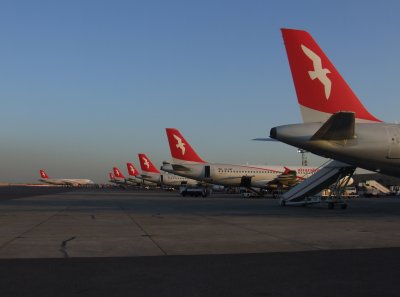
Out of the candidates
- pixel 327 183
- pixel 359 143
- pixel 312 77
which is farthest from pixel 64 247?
pixel 327 183

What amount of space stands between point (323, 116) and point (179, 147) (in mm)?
40900

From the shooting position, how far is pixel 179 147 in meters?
59.7

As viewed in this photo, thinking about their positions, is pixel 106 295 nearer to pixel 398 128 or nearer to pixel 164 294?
pixel 164 294

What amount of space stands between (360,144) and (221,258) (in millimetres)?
11928

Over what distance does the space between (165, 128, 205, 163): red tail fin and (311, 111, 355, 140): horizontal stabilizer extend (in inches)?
1627

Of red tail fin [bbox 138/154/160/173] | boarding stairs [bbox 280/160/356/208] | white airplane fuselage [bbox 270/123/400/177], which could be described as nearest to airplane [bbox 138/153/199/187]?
red tail fin [bbox 138/154/160/173]

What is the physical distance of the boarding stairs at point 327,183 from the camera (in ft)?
90.6

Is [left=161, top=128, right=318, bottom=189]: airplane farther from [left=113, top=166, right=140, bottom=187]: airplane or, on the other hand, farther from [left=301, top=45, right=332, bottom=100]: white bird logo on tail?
[left=113, top=166, right=140, bottom=187]: airplane

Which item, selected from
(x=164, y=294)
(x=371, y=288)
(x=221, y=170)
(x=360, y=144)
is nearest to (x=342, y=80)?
(x=360, y=144)

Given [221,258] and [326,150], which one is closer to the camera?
[221,258]

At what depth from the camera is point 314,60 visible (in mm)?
19609

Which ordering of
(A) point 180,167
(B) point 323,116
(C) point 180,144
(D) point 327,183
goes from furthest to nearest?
(C) point 180,144 → (A) point 180,167 → (D) point 327,183 → (B) point 323,116

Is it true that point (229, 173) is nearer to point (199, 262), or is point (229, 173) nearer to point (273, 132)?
point (273, 132)

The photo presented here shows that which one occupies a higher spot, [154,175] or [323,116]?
[323,116]
